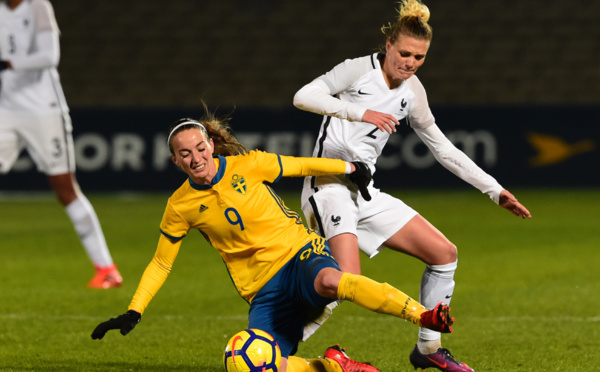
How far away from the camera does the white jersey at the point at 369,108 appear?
201 inches

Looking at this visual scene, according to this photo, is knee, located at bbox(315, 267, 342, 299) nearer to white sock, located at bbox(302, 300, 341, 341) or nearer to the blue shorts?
the blue shorts

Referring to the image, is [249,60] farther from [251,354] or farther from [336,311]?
[251,354]

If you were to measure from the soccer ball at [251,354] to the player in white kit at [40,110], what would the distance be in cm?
333

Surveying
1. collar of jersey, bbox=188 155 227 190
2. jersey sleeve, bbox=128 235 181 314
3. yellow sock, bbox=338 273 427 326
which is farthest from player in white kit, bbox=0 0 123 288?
yellow sock, bbox=338 273 427 326

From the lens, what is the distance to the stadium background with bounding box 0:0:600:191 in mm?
16312

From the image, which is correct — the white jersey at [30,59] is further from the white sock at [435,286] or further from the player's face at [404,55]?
the white sock at [435,286]

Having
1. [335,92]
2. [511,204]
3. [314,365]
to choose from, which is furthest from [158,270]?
[511,204]

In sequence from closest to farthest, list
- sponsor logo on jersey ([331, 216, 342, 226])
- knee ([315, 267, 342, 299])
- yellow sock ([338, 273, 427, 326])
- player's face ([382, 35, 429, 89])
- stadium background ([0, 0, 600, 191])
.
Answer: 1. yellow sock ([338, 273, 427, 326])
2. knee ([315, 267, 342, 299])
3. player's face ([382, 35, 429, 89])
4. sponsor logo on jersey ([331, 216, 342, 226])
5. stadium background ([0, 0, 600, 191])

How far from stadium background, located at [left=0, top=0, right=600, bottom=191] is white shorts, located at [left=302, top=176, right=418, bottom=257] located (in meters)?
11.0

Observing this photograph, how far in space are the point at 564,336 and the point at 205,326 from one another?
231 centimetres

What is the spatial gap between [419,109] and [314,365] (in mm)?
1487

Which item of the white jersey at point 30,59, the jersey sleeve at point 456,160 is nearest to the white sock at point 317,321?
the jersey sleeve at point 456,160

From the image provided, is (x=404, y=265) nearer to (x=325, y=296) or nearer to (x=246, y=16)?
(x=325, y=296)

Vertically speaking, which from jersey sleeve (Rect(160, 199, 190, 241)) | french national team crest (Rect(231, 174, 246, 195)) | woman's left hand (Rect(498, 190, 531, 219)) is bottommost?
jersey sleeve (Rect(160, 199, 190, 241))
